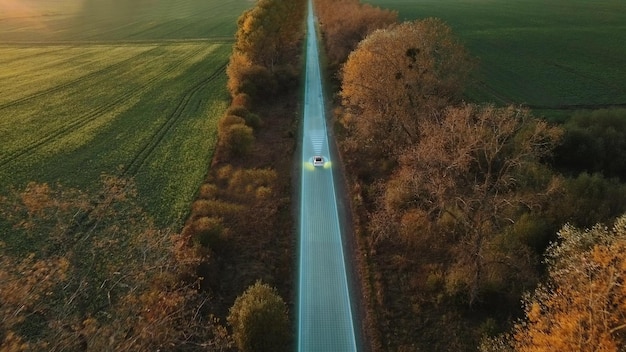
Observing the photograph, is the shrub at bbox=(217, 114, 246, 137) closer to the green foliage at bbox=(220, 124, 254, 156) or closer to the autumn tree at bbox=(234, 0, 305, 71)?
the green foliage at bbox=(220, 124, 254, 156)

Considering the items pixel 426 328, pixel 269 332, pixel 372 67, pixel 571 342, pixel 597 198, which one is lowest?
pixel 426 328

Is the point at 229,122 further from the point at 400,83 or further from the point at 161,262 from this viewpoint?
the point at 161,262

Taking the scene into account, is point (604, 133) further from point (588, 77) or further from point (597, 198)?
point (588, 77)

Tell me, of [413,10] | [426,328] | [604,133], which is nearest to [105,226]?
[426,328]

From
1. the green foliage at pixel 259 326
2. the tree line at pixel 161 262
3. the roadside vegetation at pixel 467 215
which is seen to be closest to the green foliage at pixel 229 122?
the tree line at pixel 161 262

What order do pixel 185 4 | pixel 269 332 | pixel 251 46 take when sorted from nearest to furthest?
pixel 269 332 < pixel 251 46 < pixel 185 4

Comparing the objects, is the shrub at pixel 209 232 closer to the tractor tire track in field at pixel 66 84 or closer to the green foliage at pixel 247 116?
the green foliage at pixel 247 116
